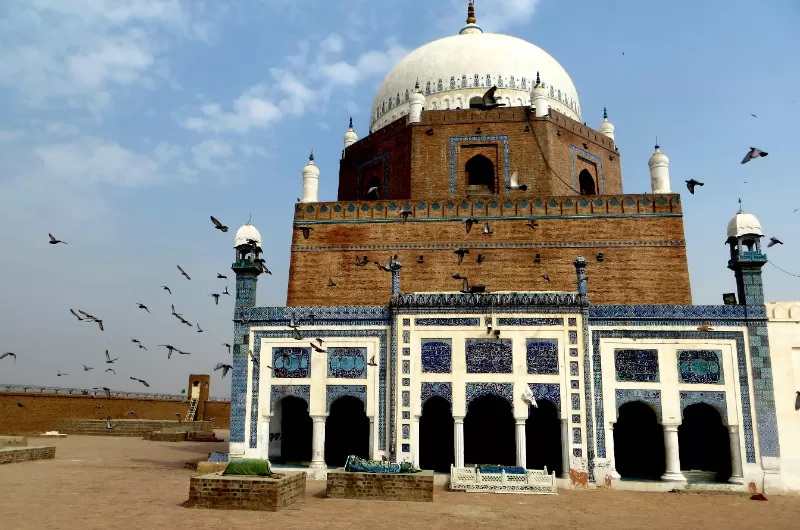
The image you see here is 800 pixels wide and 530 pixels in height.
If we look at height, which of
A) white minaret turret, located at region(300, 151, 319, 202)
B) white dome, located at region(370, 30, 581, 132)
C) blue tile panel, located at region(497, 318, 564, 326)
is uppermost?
white dome, located at region(370, 30, 581, 132)

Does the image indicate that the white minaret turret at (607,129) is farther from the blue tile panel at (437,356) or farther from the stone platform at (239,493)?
the stone platform at (239,493)

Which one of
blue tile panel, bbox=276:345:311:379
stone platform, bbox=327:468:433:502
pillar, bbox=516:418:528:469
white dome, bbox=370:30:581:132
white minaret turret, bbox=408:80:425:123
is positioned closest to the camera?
stone platform, bbox=327:468:433:502

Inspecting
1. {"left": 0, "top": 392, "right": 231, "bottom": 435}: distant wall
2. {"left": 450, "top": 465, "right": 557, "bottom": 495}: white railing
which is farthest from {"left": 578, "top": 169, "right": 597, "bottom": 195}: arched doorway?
{"left": 0, "top": 392, "right": 231, "bottom": 435}: distant wall

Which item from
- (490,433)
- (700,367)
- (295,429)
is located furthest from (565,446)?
(295,429)

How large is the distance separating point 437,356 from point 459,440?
2178 millimetres

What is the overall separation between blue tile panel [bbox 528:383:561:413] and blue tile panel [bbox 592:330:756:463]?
3.11ft

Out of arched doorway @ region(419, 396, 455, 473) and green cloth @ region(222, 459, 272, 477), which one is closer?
green cloth @ region(222, 459, 272, 477)

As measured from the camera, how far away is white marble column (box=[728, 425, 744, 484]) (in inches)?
629

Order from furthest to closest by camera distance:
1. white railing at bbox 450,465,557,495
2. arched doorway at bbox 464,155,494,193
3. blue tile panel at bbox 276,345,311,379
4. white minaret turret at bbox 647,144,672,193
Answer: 1. arched doorway at bbox 464,155,494,193
2. white minaret turret at bbox 647,144,672,193
3. blue tile panel at bbox 276,345,311,379
4. white railing at bbox 450,465,557,495

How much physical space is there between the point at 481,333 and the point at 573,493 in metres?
4.41

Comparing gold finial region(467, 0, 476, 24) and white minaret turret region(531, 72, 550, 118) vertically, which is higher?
gold finial region(467, 0, 476, 24)

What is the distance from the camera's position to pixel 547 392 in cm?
1669

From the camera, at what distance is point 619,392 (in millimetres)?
16672

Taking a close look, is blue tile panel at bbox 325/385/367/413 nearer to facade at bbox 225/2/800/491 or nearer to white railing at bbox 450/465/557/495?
facade at bbox 225/2/800/491
